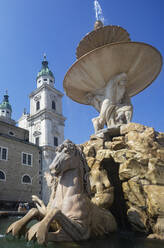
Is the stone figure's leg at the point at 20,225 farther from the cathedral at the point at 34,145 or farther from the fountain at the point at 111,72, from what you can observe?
the cathedral at the point at 34,145

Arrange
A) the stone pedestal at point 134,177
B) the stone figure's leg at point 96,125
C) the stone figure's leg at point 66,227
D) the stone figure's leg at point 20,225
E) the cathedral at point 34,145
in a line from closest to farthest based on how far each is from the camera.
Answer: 1. the stone figure's leg at point 66,227
2. the stone figure's leg at point 20,225
3. the stone pedestal at point 134,177
4. the stone figure's leg at point 96,125
5. the cathedral at point 34,145

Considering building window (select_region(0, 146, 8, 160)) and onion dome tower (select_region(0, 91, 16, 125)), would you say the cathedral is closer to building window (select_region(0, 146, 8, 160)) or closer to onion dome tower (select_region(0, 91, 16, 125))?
building window (select_region(0, 146, 8, 160))

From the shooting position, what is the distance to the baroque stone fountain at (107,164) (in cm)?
309

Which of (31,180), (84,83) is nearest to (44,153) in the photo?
(31,180)

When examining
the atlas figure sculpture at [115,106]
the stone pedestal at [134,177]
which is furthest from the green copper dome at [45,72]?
the stone pedestal at [134,177]

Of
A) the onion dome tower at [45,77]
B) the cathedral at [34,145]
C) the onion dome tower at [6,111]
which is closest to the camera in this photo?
the cathedral at [34,145]

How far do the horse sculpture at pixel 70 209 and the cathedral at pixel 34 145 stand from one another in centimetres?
2362

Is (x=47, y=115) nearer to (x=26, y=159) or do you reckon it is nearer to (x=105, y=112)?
(x=26, y=159)

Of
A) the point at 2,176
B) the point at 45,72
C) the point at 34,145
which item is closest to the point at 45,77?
the point at 45,72

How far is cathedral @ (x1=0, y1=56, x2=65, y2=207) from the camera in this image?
26.0 meters

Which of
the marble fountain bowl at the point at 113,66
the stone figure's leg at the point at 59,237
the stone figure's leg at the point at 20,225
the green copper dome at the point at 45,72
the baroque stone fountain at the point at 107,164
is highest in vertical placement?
the green copper dome at the point at 45,72

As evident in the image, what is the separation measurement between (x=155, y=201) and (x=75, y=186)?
147 cm

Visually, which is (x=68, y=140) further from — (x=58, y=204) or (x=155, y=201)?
(x=155, y=201)

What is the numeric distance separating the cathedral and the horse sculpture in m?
23.6
